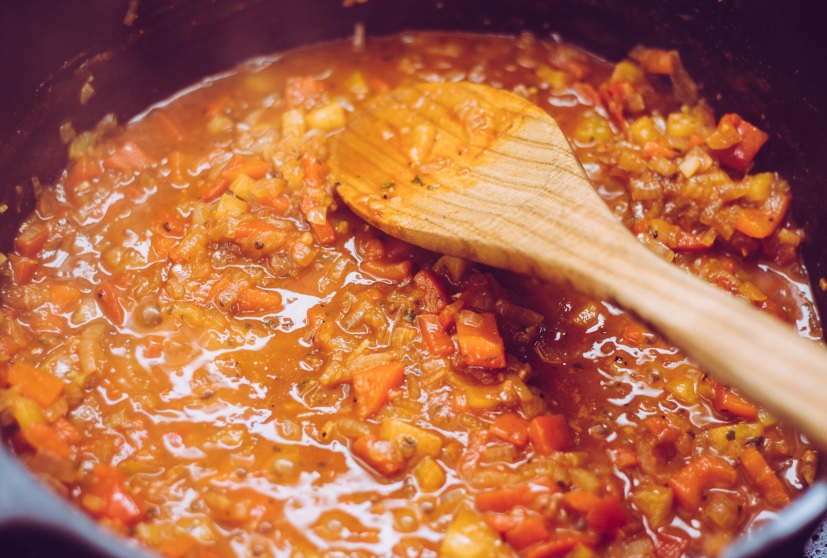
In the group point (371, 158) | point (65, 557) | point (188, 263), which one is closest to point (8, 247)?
point (188, 263)

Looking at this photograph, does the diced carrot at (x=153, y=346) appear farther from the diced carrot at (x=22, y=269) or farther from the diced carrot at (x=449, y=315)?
the diced carrot at (x=449, y=315)

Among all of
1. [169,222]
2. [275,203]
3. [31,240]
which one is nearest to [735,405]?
[275,203]

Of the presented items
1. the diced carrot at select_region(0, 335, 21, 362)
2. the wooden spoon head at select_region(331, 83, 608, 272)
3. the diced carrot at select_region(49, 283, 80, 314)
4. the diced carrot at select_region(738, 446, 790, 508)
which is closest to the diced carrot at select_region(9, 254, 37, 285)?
the diced carrot at select_region(49, 283, 80, 314)

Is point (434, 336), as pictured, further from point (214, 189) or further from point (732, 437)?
point (214, 189)

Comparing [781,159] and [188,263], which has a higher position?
[188,263]

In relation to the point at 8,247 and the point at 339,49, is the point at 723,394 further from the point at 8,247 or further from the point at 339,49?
the point at 8,247

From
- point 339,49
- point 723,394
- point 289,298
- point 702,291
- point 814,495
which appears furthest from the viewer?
point 339,49
